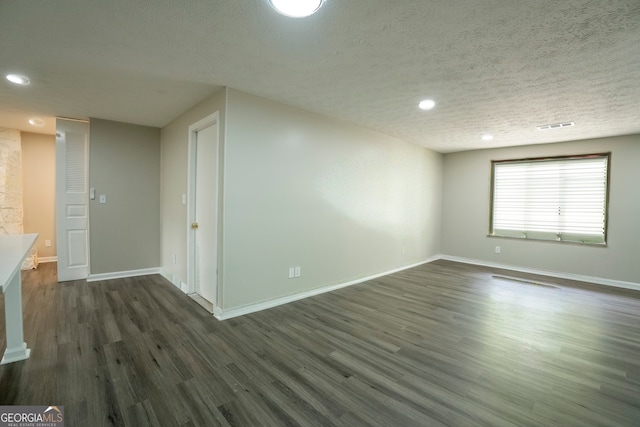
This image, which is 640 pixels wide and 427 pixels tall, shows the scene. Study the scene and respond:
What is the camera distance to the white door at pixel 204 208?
301cm

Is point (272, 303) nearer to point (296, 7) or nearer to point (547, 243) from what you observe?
point (296, 7)

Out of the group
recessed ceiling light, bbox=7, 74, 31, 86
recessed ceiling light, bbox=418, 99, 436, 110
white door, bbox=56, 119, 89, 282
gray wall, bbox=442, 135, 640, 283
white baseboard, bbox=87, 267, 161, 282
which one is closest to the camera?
recessed ceiling light, bbox=7, 74, 31, 86

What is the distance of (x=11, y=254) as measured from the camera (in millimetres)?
1893

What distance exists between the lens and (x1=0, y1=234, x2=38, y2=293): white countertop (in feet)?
4.57

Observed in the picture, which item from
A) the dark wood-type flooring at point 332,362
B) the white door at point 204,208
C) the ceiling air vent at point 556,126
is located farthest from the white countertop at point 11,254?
the ceiling air vent at point 556,126

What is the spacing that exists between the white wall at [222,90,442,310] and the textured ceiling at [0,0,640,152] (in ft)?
1.25

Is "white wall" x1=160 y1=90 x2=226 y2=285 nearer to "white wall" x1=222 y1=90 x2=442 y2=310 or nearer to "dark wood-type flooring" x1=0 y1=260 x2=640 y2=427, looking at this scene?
"dark wood-type flooring" x1=0 y1=260 x2=640 y2=427

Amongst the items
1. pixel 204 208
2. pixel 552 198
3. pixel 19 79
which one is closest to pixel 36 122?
pixel 19 79

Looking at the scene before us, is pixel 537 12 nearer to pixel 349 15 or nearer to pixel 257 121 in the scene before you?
pixel 349 15

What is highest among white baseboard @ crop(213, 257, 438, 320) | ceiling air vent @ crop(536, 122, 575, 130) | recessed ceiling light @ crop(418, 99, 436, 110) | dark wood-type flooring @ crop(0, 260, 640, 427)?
recessed ceiling light @ crop(418, 99, 436, 110)

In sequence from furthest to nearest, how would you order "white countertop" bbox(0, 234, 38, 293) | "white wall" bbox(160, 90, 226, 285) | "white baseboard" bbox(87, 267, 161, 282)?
1. "white baseboard" bbox(87, 267, 161, 282)
2. "white wall" bbox(160, 90, 226, 285)
3. "white countertop" bbox(0, 234, 38, 293)

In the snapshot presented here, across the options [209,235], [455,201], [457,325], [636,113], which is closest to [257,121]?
[209,235]

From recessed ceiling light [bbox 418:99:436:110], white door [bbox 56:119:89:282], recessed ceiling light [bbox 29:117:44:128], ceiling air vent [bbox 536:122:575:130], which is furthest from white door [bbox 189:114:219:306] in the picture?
ceiling air vent [bbox 536:122:575:130]

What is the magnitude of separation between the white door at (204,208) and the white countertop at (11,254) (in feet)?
4.57
